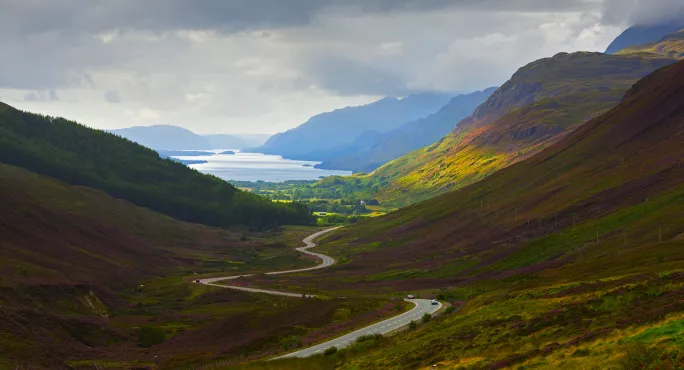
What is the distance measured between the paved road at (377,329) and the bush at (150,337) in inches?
1788

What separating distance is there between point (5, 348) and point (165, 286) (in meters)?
99.4

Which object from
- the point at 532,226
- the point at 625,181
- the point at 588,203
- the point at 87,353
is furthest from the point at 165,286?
the point at 625,181

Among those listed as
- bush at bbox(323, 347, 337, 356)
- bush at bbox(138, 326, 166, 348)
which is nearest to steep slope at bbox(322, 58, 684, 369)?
bush at bbox(323, 347, 337, 356)

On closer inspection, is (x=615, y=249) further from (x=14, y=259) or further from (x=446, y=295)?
(x=14, y=259)

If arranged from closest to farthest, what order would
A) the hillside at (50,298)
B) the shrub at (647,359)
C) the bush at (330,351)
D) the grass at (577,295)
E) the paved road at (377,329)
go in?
the shrub at (647,359), the grass at (577,295), the bush at (330,351), the paved road at (377,329), the hillside at (50,298)

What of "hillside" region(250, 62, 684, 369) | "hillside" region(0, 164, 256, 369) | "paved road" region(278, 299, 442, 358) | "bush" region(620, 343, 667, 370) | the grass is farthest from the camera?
"hillside" region(0, 164, 256, 369)

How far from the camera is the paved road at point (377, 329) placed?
76.1m

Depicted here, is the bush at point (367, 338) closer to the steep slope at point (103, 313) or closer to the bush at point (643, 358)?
the steep slope at point (103, 313)

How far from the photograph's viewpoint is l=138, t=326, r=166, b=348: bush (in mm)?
113688

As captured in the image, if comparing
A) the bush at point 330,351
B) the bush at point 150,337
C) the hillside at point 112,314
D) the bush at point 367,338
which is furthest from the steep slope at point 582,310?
the bush at point 150,337

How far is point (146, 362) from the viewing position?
311 feet

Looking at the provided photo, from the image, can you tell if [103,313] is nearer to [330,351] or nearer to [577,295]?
[330,351]

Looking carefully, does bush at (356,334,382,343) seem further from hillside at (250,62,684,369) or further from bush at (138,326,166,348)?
bush at (138,326,166,348)

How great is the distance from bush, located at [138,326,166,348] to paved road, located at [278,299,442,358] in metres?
45.4
